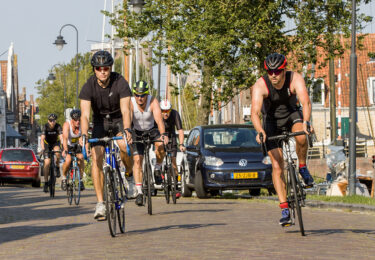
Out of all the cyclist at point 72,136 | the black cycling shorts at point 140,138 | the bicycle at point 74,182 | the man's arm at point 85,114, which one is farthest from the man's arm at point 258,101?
the bicycle at point 74,182

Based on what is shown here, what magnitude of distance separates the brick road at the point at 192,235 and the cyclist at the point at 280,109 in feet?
2.31

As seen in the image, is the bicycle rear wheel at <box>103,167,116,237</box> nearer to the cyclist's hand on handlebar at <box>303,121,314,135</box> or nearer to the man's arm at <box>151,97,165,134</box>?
the cyclist's hand on handlebar at <box>303,121,314,135</box>

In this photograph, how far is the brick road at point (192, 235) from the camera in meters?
8.14

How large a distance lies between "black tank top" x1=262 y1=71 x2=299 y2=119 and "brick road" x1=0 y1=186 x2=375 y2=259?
53.5 inches

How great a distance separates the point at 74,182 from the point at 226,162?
10.6 ft

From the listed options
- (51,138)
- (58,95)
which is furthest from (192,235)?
(58,95)

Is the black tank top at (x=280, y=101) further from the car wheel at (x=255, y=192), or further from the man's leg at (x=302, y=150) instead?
the car wheel at (x=255, y=192)

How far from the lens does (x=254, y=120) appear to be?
9.48 m

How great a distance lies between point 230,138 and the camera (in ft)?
61.7

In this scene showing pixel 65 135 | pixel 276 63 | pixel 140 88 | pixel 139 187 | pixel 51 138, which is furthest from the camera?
pixel 51 138

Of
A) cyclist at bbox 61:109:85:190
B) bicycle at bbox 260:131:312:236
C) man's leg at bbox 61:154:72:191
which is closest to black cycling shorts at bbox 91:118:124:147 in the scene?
bicycle at bbox 260:131:312:236

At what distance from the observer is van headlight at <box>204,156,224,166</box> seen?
18047 millimetres

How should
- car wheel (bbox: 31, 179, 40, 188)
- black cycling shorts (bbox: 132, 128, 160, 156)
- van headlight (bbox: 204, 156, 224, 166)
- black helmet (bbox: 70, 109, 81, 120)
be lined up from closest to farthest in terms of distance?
black cycling shorts (bbox: 132, 128, 160, 156)
black helmet (bbox: 70, 109, 81, 120)
van headlight (bbox: 204, 156, 224, 166)
car wheel (bbox: 31, 179, 40, 188)

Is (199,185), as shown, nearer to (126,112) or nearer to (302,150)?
(126,112)
